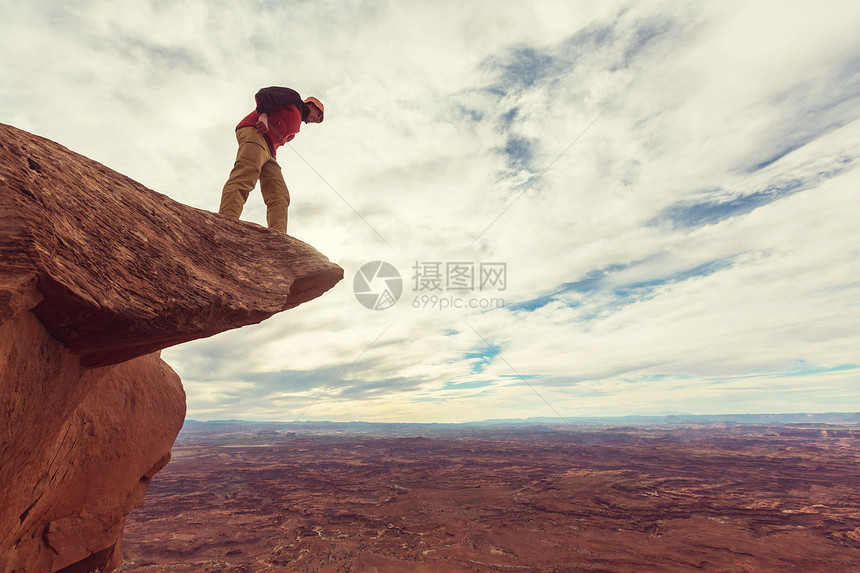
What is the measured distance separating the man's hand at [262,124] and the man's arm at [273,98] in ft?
0.30

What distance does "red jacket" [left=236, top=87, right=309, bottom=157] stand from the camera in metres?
5.50

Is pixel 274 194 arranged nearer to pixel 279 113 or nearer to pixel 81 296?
pixel 279 113

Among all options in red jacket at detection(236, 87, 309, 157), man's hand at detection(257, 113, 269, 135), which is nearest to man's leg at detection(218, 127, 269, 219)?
man's hand at detection(257, 113, 269, 135)

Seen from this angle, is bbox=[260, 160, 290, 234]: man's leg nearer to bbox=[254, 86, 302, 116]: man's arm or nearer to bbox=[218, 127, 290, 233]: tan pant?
bbox=[218, 127, 290, 233]: tan pant

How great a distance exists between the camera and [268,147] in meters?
5.73

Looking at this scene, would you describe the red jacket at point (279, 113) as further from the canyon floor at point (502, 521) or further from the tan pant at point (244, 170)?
the canyon floor at point (502, 521)

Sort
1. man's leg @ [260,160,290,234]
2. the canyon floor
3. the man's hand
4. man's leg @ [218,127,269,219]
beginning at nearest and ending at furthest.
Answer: man's leg @ [218,127,269,219], the man's hand, man's leg @ [260,160,290,234], the canyon floor

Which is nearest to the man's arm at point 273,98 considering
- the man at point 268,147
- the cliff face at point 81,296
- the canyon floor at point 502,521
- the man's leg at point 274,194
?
the man at point 268,147

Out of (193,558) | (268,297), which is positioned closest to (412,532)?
(193,558)

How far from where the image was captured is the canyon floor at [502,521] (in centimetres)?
1777

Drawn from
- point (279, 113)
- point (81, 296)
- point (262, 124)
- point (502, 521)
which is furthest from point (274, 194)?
point (502, 521)

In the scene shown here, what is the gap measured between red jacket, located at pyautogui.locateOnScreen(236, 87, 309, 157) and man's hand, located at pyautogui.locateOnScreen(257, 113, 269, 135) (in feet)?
0.22

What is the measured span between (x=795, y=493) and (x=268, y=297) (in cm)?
4922

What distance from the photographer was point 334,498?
30.9m
